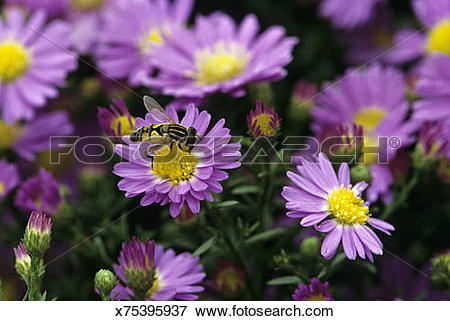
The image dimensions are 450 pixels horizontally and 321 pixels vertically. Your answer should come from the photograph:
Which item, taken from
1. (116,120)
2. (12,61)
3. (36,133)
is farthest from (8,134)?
(116,120)

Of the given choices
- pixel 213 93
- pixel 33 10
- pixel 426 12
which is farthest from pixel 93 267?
pixel 426 12

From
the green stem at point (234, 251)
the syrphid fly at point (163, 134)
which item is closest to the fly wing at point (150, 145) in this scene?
the syrphid fly at point (163, 134)

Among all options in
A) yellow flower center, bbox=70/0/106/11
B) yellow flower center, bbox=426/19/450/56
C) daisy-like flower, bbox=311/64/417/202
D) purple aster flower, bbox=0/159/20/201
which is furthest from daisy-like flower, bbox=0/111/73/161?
yellow flower center, bbox=426/19/450/56

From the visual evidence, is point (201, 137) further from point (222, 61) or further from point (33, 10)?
point (33, 10)

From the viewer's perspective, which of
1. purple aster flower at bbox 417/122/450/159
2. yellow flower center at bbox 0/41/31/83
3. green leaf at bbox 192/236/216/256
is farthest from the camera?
yellow flower center at bbox 0/41/31/83

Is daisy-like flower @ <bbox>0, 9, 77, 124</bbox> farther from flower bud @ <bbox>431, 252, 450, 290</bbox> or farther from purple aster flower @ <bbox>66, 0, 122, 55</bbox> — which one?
flower bud @ <bbox>431, 252, 450, 290</bbox>

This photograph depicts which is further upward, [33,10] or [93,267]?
[33,10]
